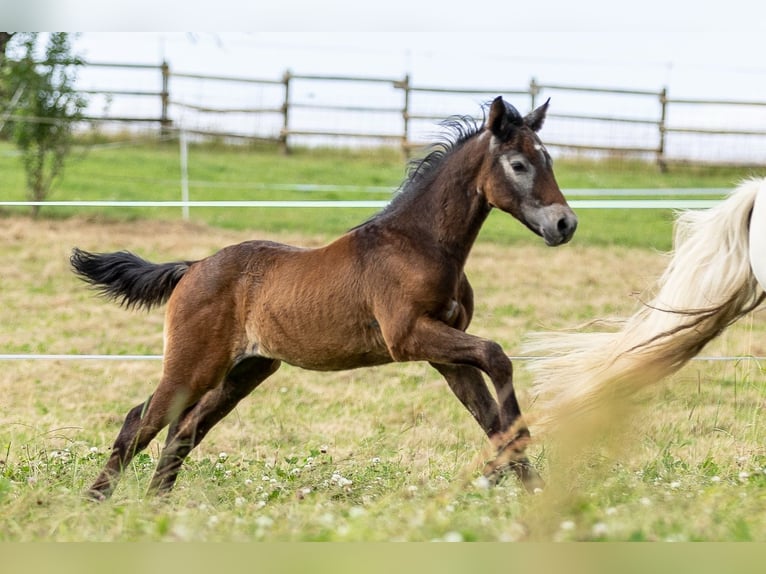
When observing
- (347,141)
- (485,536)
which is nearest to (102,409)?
(485,536)

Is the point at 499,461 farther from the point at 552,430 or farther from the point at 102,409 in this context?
the point at 102,409

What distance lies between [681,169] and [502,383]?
54.7 ft

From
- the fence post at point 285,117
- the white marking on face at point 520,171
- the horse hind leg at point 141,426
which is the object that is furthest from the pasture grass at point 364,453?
the fence post at point 285,117

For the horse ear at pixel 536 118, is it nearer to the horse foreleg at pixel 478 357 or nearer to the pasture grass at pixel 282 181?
the horse foreleg at pixel 478 357

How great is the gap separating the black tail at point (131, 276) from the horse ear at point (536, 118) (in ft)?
6.18

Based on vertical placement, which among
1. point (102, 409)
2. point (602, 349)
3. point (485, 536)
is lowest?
point (102, 409)

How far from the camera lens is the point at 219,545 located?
2.91 meters

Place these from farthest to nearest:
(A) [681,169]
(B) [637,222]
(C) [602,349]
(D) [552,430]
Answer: (A) [681,169] < (B) [637,222] < (C) [602,349] < (D) [552,430]

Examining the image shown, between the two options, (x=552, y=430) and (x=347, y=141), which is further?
(x=347, y=141)

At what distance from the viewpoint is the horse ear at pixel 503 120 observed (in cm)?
460

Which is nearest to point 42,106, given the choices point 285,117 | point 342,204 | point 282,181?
point 282,181

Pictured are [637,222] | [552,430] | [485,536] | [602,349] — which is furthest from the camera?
[637,222]

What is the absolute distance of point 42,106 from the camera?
605 inches

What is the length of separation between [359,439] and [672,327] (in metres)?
2.39
